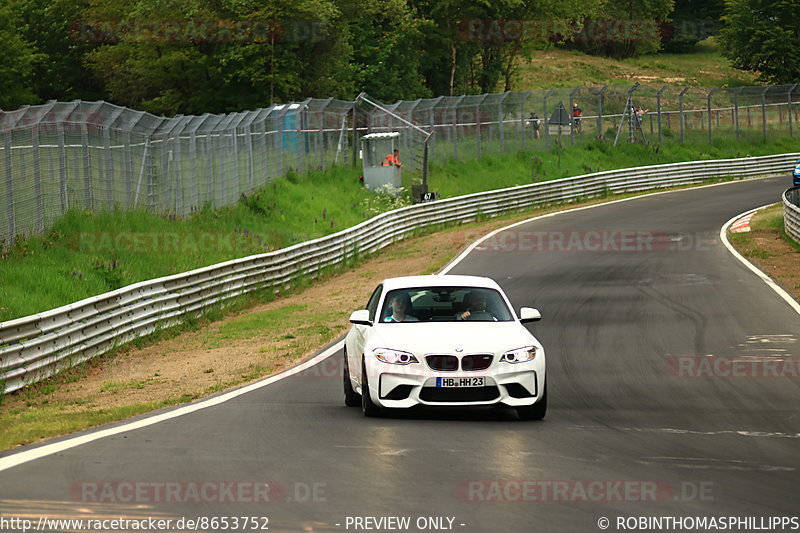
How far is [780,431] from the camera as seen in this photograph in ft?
35.5

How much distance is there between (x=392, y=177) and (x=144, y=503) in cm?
3873

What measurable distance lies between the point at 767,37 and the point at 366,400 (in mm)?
87412

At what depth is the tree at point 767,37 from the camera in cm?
9094

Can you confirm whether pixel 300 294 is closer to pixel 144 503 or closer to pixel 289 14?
pixel 144 503

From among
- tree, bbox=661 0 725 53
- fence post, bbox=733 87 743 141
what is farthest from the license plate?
tree, bbox=661 0 725 53

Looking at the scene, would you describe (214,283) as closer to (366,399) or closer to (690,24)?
(366,399)

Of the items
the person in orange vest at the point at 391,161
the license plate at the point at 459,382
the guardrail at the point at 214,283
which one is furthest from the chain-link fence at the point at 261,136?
the license plate at the point at 459,382

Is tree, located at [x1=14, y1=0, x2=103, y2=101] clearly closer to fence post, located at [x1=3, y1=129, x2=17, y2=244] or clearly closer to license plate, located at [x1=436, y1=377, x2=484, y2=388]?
fence post, located at [x1=3, y1=129, x2=17, y2=244]

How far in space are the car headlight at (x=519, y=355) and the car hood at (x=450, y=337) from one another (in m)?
0.05

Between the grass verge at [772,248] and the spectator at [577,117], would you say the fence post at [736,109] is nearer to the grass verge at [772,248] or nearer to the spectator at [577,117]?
the spectator at [577,117]

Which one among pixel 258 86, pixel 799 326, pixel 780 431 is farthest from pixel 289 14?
pixel 780 431

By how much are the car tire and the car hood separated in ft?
0.90

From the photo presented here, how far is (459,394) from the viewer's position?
37.1 feet

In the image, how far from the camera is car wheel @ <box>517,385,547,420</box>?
11461 mm
